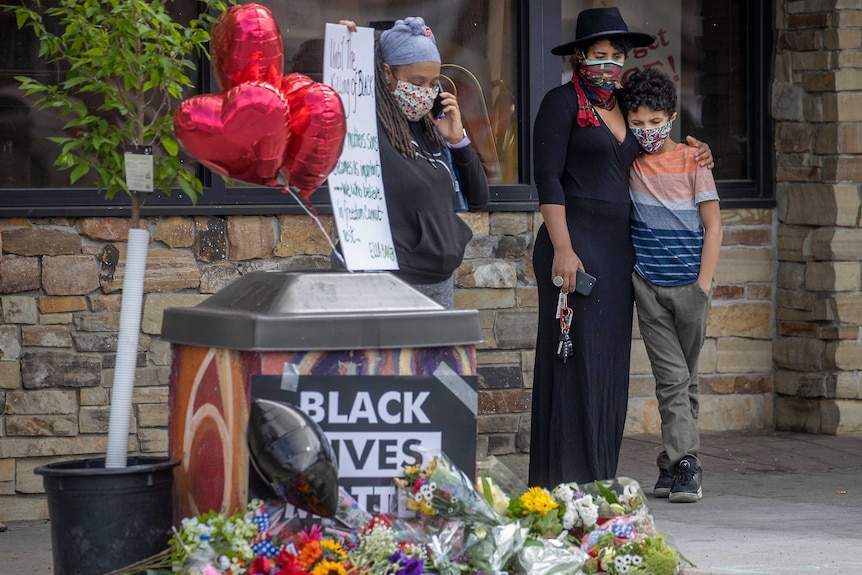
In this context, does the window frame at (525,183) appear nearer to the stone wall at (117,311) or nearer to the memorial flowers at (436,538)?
the stone wall at (117,311)

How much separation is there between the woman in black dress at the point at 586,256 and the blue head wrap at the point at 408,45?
0.94 metres

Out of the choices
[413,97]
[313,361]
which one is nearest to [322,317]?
[313,361]

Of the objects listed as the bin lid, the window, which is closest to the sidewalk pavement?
the bin lid

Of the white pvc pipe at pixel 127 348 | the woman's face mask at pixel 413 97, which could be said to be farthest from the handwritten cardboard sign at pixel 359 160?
the white pvc pipe at pixel 127 348

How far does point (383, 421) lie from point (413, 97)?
1364 millimetres

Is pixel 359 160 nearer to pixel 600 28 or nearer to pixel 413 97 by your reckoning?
pixel 413 97

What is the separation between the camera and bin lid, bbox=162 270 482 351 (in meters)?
3.34

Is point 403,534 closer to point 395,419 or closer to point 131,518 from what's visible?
point 395,419

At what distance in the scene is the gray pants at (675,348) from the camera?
5.59 meters

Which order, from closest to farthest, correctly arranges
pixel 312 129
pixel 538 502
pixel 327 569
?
pixel 327 569, pixel 312 129, pixel 538 502

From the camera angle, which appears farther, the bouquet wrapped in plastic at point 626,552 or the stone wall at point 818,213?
the stone wall at point 818,213

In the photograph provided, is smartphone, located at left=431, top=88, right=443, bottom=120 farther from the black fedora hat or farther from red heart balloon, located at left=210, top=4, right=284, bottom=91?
red heart balloon, located at left=210, top=4, right=284, bottom=91

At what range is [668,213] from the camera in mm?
5453

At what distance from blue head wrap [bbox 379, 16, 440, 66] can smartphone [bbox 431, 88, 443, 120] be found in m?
0.16
